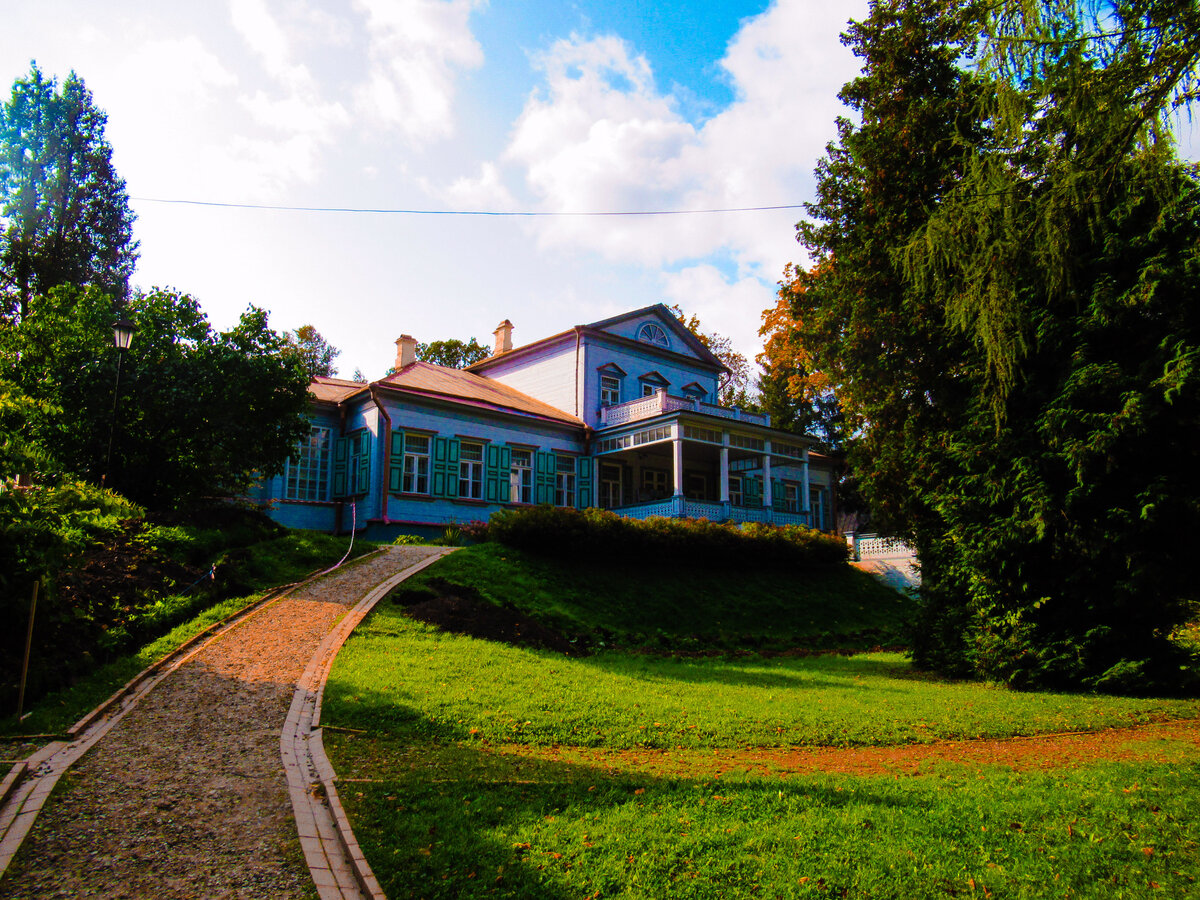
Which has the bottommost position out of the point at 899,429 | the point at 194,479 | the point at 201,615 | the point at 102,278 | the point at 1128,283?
the point at 201,615

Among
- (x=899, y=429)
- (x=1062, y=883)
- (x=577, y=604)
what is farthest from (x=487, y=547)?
(x=1062, y=883)

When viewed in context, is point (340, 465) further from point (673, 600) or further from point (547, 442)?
point (673, 600)

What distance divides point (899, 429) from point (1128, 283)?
5.60 meters

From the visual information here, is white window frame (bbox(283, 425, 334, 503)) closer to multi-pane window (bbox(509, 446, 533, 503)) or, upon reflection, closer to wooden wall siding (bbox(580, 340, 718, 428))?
multi-pane window (bbox(509, 446, 533, 503))

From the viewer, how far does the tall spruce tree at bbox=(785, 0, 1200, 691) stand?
29.1 ft

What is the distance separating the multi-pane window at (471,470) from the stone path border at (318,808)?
15.1m

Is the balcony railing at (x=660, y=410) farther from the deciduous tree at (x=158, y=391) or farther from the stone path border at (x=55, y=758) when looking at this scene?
the stone path border at (x=55, y=758)

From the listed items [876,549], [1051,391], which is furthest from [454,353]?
[1051,391]

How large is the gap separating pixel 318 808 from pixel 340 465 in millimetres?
19647

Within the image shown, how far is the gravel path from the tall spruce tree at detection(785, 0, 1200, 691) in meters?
9.20

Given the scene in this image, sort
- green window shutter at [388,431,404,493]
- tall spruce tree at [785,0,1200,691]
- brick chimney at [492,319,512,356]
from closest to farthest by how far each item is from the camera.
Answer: tall spruce tree at [785,0,1200,691], green window shutter at [388,431,404,493], brick chimney at [492,319,512,356]

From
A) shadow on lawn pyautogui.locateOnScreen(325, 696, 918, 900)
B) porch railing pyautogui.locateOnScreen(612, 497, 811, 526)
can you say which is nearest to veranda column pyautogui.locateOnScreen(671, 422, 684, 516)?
porch railing pyautogui.locateOnScreen(612, 497, 811, 526)

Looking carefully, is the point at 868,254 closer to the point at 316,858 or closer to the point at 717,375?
the point at 316,858

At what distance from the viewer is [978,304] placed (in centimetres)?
961
